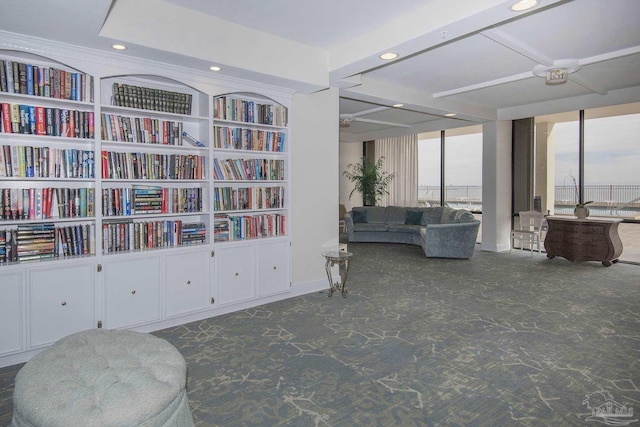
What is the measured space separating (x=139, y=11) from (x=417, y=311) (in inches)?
158

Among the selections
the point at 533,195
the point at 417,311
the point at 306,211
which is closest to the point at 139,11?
the point at 306,211

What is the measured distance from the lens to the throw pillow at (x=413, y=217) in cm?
941

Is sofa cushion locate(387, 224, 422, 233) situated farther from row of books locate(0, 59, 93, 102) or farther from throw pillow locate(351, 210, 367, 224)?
row of books locate(0, 59, 93, 102)

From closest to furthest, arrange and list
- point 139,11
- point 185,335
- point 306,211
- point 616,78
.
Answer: point 139,11 → point 185,335 → point 306,211 → point 616,78

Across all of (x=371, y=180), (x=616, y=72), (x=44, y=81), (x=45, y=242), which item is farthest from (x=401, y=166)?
(x=45, y=242)

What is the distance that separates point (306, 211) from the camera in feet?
16.6

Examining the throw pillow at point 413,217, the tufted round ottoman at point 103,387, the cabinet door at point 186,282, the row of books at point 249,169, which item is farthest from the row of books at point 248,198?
the throw pillow at point 413,217

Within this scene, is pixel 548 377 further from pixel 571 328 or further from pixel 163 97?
pixel 163 97

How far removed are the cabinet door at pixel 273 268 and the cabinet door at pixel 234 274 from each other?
12 cm

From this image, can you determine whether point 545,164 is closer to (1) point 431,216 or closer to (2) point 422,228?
(1) point 431,216

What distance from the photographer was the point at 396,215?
990 cm

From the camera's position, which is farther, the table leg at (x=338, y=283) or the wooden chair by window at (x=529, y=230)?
the wooden chair by window at (x=529, y=230)

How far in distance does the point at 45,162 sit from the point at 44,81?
0.69m

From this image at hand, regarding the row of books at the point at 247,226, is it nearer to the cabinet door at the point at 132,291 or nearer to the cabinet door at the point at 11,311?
the cabinet door at the point at 132,291
